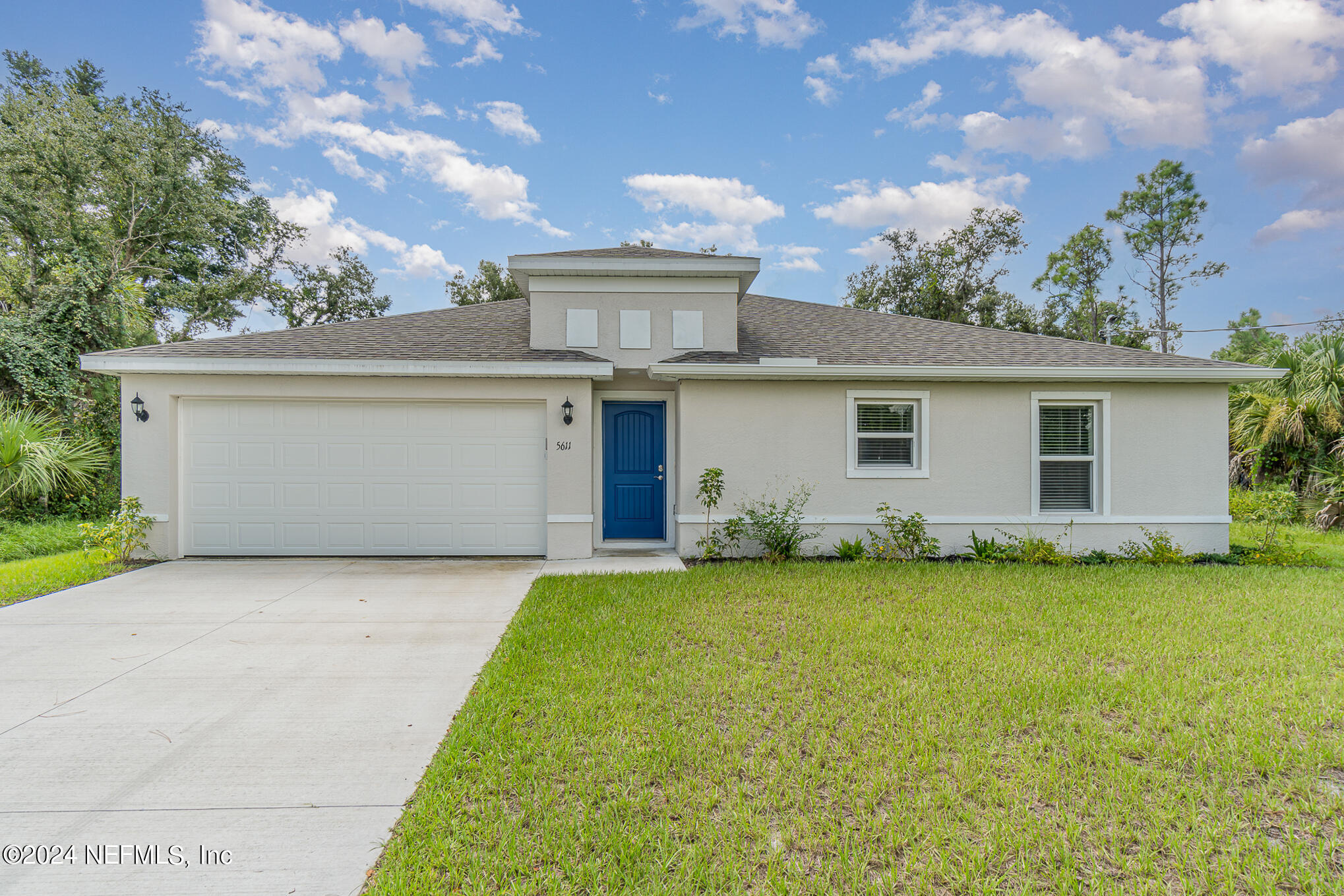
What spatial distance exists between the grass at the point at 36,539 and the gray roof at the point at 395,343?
3219mm

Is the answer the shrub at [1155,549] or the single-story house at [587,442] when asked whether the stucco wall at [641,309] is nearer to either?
the single-story house at [587,442]

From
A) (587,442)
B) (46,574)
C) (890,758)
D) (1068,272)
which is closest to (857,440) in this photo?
(587,442)

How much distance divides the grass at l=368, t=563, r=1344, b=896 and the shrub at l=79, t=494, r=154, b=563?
630 cm

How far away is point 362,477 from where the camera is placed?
810 cm

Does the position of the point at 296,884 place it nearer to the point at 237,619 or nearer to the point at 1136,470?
the point at 237,619

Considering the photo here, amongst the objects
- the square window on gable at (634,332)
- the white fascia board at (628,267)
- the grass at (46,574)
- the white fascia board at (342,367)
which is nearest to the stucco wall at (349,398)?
the white fascia board at (342,367)

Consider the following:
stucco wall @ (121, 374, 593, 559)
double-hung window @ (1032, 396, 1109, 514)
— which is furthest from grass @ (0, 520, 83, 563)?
double-hung window @ (1032, 396, 1109, 514)

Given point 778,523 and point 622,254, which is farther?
point 622,254

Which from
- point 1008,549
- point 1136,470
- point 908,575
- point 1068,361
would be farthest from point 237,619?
point 1136,470

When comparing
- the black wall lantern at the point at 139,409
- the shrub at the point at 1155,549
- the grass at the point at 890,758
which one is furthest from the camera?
the shrub at the point at 1155,549

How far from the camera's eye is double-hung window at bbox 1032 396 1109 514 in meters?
8.38

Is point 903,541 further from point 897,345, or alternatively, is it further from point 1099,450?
point 1099,450

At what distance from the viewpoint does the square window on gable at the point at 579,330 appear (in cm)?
899

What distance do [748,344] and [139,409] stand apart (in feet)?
28.8
